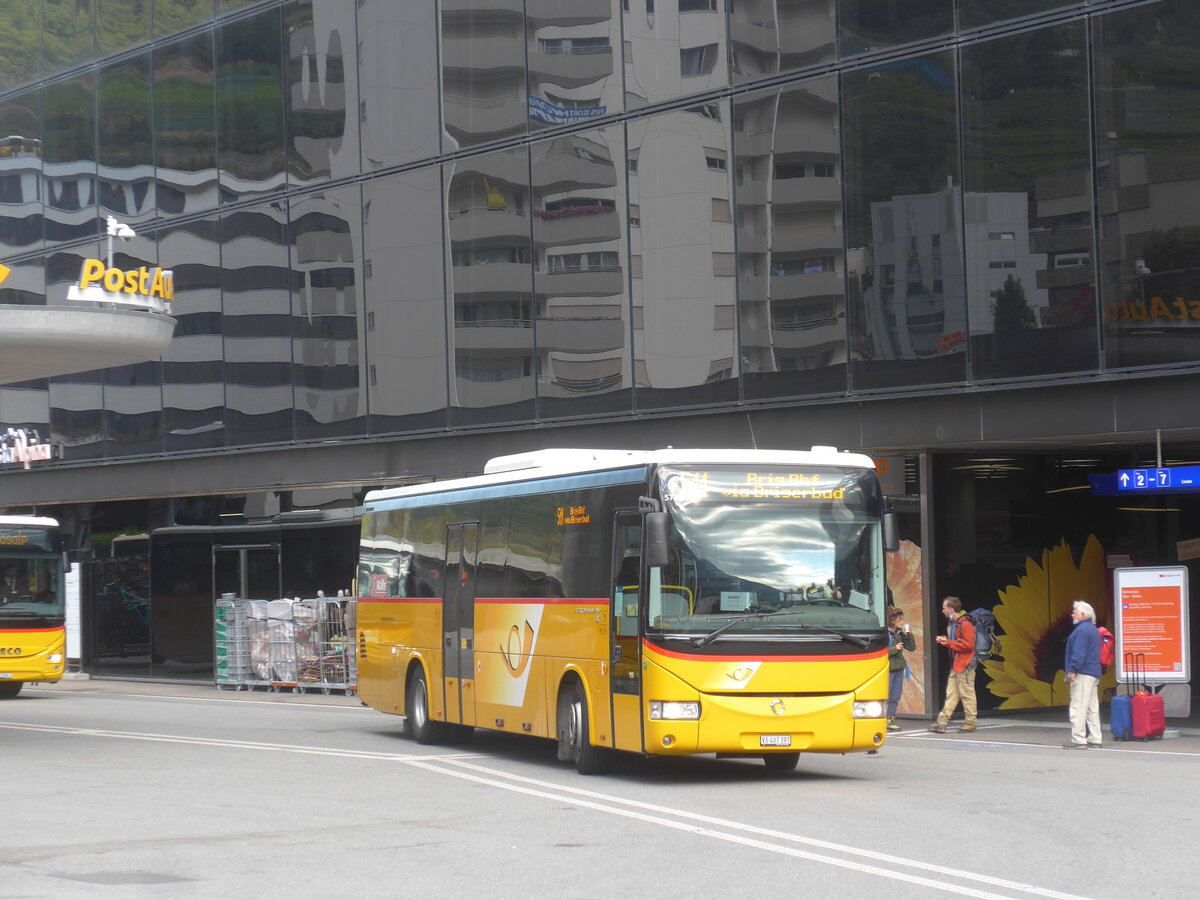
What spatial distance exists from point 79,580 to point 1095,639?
2790cm

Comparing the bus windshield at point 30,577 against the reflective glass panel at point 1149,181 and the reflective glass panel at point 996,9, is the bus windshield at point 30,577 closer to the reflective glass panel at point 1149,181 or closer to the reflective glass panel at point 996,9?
the reflective glass panel at point 996,9

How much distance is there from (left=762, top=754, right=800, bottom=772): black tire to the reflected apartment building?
6.50 meters

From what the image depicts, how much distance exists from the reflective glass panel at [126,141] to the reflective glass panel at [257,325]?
3234mm

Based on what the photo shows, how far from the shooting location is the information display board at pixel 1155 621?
20.2m

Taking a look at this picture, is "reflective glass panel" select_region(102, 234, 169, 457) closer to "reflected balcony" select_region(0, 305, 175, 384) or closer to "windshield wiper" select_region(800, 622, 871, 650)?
"reflected balcony" select_region(0, 305, 175, 384)

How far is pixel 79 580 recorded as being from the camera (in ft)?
133

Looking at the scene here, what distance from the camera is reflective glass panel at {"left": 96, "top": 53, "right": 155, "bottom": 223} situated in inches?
1458

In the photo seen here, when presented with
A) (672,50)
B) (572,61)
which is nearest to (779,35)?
(672,50)

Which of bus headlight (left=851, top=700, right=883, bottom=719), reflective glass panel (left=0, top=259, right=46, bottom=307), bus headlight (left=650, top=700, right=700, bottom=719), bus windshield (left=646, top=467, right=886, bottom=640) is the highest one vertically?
reflective glass panel (left=0, top=259, right=46, bottom=307)

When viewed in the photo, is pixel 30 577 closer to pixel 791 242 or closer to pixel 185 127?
pixel 185 127

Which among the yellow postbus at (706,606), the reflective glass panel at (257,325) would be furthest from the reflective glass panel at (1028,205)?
the reflective glass panel at (257,325)

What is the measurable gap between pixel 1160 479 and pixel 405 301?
1509 cm

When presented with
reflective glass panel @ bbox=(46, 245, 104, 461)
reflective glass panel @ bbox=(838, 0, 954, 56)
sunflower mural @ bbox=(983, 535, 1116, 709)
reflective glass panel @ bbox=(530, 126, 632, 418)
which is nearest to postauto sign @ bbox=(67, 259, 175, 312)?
reflective glass panel @ bbox=(530, 126, 632, 418)

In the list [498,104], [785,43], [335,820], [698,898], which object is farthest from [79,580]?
[698,898]
